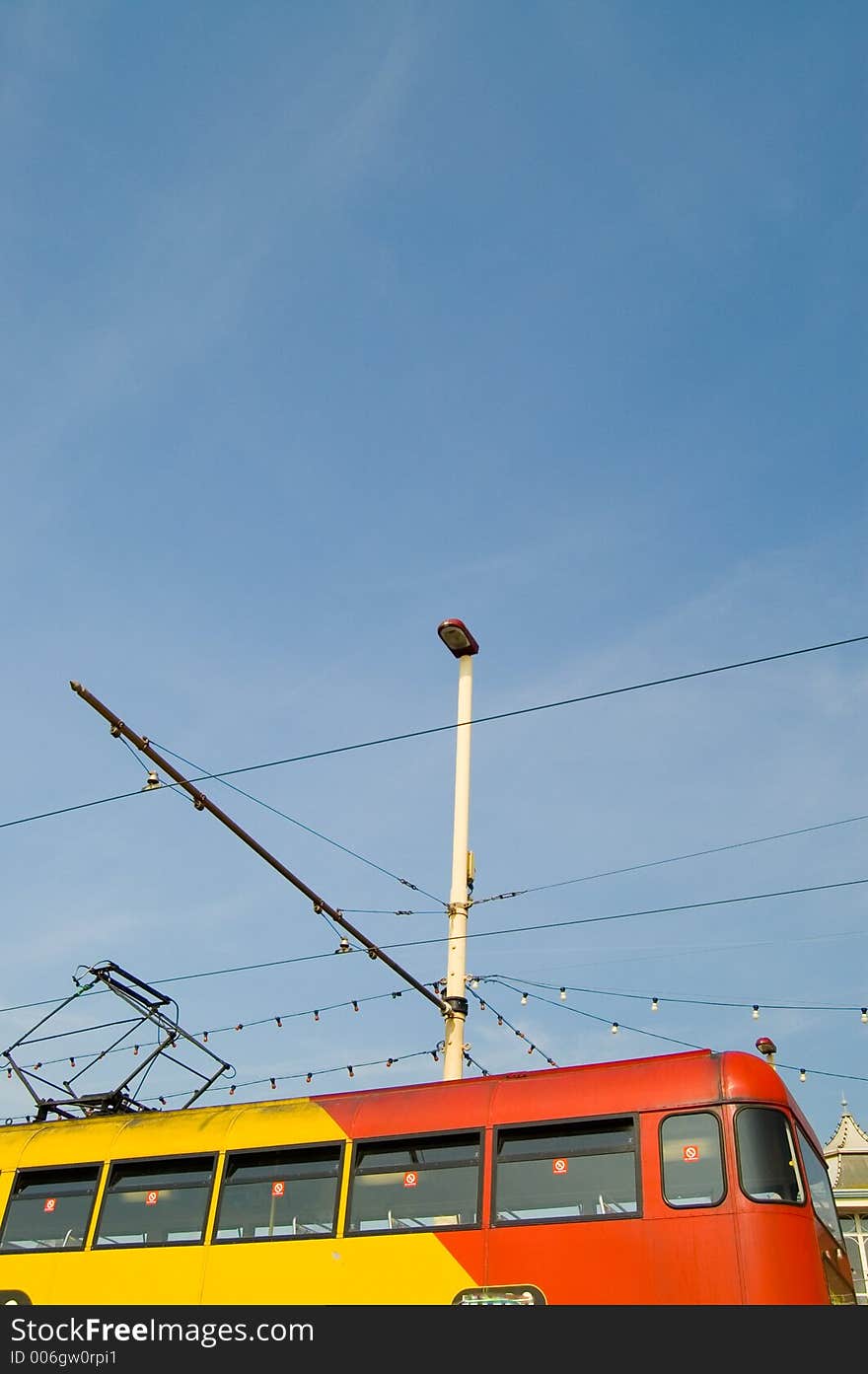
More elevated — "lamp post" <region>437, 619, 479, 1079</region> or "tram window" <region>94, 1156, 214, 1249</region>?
"lamp post" <region>437, 619, 479, 1079</region>

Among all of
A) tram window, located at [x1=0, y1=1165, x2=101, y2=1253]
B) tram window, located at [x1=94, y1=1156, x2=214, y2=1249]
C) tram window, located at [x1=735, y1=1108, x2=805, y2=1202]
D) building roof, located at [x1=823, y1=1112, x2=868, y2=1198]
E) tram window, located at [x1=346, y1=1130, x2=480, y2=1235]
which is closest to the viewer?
tram window, located at [x1=735, y1=1108, x2=805, y2=1202]

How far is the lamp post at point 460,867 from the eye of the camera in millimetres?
15398

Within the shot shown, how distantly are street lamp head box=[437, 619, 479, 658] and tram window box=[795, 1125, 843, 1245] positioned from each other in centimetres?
927

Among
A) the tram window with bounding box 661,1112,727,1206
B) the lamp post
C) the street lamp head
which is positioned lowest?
the tram window with bounding box 661,1112,727,1206

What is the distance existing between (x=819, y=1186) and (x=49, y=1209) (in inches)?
325

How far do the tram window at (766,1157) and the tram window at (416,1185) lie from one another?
8.15 ft

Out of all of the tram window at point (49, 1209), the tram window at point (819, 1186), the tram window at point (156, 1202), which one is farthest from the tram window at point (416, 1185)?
the tram window at point (49, 1209)

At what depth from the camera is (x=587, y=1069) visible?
11320 mm

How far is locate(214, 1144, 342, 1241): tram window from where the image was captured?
11.5 meters

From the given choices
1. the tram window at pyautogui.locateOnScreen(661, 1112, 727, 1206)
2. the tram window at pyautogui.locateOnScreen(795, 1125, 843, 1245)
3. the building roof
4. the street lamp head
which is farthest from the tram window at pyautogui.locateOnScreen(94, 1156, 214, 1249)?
the building roof

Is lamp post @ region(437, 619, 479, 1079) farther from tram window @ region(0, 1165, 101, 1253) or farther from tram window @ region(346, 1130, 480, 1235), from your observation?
tram window @ region(0, 1165, 101, 1253)

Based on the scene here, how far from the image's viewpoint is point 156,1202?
1243 centimetres

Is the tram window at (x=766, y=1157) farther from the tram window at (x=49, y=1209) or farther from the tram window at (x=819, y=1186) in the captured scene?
the tram window at (x=49, y=1209)

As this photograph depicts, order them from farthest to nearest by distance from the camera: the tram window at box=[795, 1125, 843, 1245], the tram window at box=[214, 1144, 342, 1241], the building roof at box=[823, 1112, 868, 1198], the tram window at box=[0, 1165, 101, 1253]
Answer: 1. the building roof at box=[823, 1112, 868, 1198]
2. the tram window at box=[0, 1165, 101, 1253]
3. the tram window at box=[214, 1144, 342, 1241]
4. the tram window at box=[795, 1125, 843, 1245]
